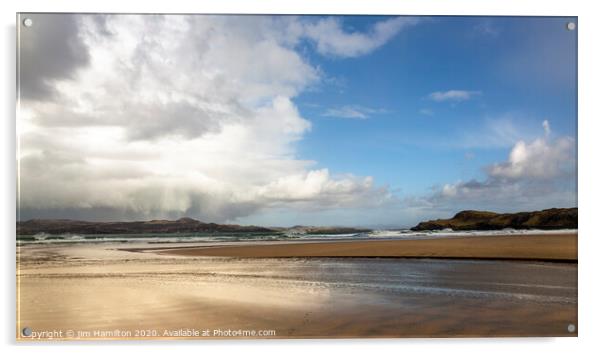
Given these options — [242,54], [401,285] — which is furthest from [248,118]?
[401,285]

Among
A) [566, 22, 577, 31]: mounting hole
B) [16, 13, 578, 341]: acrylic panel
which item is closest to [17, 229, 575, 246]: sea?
[16, 13, 578, 341]: acrylic panel

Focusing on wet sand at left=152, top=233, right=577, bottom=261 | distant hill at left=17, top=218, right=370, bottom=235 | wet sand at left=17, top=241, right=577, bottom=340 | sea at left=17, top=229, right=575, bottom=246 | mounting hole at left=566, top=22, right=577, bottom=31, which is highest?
mounting hole at left=566, top=22, right=577, bottom=31

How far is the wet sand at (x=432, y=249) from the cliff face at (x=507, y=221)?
0.07 meters

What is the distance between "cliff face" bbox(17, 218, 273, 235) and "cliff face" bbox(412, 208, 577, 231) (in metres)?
1.15

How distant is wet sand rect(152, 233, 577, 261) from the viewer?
315 cm

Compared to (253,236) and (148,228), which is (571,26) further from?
(148,228)

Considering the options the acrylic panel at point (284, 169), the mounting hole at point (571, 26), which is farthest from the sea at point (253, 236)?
the mounting hole at point (571, 26)

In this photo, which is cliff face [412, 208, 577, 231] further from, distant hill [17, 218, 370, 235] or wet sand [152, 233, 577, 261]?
distant hill [17, 218, 370, 235]

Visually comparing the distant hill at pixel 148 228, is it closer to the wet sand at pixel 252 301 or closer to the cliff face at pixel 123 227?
the cliff face at pixel 123 227

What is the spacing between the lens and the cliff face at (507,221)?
314 centimetres

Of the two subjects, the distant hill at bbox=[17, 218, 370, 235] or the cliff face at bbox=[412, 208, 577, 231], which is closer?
the distant hill at bbox=[17, 218, 370, 235]

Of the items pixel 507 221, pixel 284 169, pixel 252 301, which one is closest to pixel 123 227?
pixel 252 301
